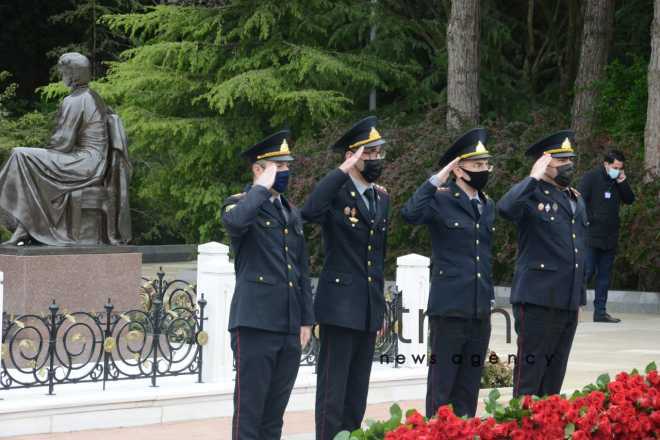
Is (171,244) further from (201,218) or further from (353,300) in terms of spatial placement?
(353,300)

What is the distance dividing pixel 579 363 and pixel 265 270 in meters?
5.63

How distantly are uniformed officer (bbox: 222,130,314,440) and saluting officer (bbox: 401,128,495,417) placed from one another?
1.00 meters

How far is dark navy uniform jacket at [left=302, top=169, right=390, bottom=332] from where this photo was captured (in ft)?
24.7

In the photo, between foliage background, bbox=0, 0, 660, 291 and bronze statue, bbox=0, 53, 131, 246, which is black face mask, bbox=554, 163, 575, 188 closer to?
bronze statue, bbox=0, 53, 131, 246

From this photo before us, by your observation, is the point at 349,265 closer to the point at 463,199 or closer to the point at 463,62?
the point at 463,199

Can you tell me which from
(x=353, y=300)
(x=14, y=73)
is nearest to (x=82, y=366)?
(x=353, y=300)

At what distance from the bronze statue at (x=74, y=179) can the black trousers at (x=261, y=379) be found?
4.58 meters

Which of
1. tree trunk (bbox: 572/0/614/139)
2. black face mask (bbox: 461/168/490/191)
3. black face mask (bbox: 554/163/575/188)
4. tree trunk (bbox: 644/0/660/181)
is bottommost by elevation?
black face mask (bbox: 461/168/490/191)

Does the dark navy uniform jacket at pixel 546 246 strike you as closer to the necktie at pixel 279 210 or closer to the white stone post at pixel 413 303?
the necktie at pixel 279 210

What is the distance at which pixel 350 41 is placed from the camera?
24781 millimetres

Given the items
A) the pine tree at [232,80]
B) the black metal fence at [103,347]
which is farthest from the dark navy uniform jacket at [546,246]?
the pine tree at [232,80]

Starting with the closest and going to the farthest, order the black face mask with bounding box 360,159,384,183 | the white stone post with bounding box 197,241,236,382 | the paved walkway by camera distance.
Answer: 1. the black face mask with bounding box 360,159,384,183
2. the paved walkway
3. the white stone post with bounding box 197,241,236,382

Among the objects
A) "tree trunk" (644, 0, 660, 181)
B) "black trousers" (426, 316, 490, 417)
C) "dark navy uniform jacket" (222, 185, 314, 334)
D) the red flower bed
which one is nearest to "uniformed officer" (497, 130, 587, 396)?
"black trousers" (426, 316, 490, 417)

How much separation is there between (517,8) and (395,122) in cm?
741
